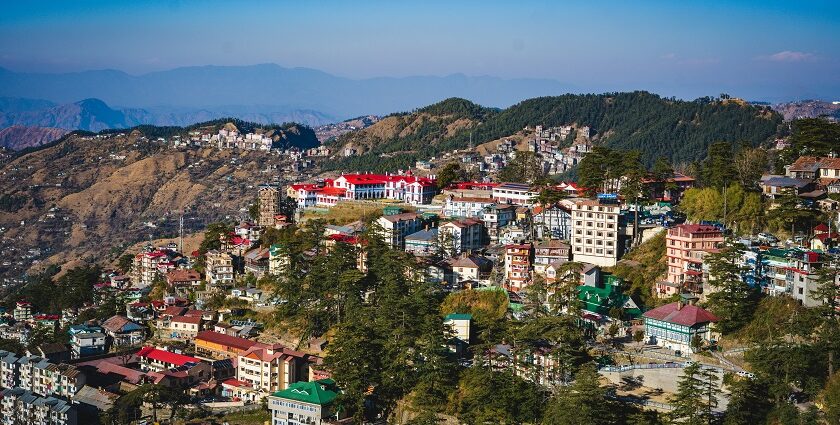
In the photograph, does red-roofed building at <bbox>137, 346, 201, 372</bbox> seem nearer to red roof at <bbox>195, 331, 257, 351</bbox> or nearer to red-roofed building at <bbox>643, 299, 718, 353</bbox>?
red roof at <bbox>195, 331, 257, 351</bbox>

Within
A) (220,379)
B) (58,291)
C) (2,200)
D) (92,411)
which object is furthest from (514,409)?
(2,200)

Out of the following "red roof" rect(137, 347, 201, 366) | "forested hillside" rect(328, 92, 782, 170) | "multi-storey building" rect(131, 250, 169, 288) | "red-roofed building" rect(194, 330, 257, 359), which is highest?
"forested hillside" rect(328, 92, 782, 170)

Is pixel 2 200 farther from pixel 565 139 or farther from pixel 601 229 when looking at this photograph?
pixel 601 229

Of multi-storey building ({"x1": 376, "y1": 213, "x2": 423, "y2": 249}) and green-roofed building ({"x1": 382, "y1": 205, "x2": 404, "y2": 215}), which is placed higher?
green-roofed building ({"x1": 382, "y1": 205, "x2": 404, "y2": 215})

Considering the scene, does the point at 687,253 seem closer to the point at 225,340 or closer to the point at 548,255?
the point at 548,255

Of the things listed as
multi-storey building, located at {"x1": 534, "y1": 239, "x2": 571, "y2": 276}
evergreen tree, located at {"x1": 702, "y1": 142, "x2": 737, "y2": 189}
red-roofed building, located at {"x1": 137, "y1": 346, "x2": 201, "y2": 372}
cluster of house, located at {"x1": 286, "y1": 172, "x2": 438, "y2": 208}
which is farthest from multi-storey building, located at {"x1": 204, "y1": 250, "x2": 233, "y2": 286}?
evergreen tree, located at {"x1": 702, "y1": 142, "x2": 737, "y2": 189}

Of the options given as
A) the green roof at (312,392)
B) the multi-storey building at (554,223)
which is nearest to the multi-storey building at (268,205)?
the multi-storey building at (554,223)

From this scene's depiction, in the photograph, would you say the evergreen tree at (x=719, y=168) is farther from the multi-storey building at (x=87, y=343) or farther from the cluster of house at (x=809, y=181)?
the multi-storey building at (x=87, y=343)
